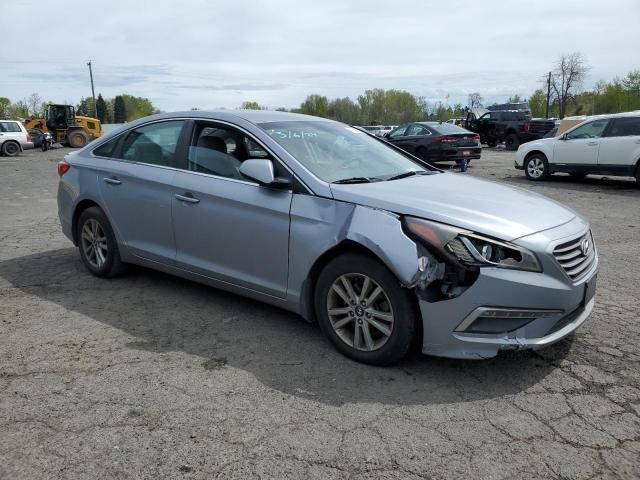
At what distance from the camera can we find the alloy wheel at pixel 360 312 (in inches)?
132

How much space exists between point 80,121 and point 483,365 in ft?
118

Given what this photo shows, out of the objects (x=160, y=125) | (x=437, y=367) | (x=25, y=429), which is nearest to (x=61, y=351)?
(x=25, y=429)

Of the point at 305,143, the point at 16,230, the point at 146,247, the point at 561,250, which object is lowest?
the point at 16,230

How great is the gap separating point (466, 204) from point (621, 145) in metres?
10.6

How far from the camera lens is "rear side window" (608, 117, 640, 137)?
12023mm

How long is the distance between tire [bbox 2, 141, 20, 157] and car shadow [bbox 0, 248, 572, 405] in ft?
81.5

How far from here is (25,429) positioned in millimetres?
2820

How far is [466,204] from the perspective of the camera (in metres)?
3.47

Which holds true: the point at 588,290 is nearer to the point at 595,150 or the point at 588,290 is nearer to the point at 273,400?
the point at 273,400

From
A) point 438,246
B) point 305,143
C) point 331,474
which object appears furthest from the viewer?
point 305,143

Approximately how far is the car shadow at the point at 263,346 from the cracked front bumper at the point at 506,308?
0.88 ft

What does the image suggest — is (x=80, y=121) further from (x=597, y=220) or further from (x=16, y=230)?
(x=597, y=220)

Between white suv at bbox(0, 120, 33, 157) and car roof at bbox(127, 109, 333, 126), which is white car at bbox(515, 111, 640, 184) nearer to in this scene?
car roof at bbox(127, 109, 333, 126)

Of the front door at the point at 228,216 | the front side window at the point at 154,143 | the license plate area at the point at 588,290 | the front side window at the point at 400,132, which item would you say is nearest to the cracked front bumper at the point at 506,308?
the license plate area at the point at 588,290
